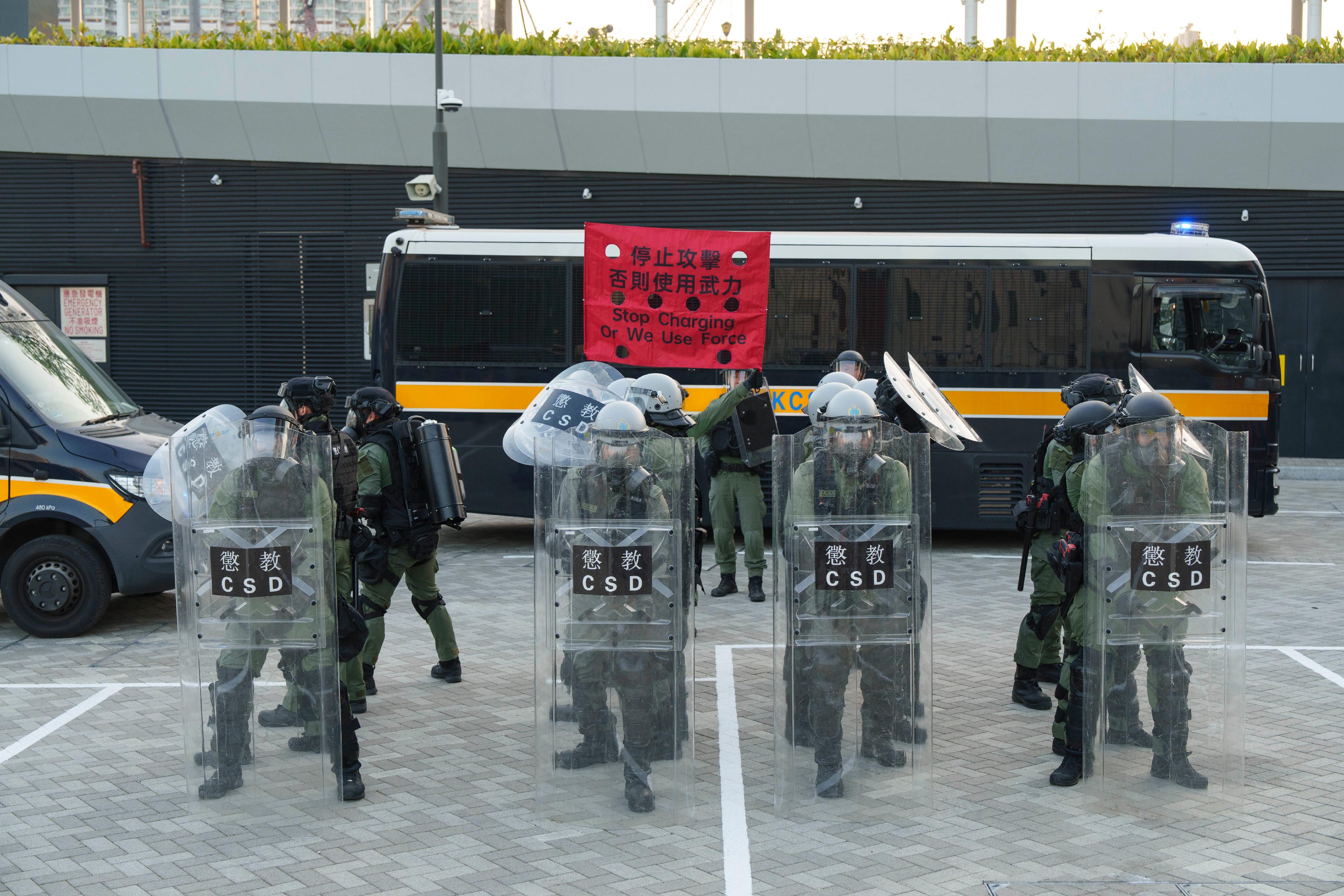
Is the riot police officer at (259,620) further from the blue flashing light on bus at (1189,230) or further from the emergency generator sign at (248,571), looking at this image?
the blue flashing light on bus at (1189,230)

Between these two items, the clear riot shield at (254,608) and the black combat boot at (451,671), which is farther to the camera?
the black combat boot at (451,671)

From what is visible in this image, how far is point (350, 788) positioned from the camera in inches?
231

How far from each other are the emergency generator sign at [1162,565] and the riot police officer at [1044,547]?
106cm

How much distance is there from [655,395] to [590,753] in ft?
8.98

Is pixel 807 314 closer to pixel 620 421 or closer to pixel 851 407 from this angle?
pixel 851 407

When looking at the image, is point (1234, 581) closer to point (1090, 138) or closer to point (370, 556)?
point (370, 556)

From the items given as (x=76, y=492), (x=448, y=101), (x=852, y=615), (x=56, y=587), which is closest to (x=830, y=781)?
(x=852, y=615)

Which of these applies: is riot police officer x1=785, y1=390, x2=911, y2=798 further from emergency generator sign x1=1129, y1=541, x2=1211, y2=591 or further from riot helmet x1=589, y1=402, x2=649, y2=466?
emergency generator sign x1=1129, y1=541, x2=1211, y2=591

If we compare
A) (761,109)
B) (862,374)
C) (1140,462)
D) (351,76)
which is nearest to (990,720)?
(1140,462)

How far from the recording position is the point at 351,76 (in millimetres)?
19078

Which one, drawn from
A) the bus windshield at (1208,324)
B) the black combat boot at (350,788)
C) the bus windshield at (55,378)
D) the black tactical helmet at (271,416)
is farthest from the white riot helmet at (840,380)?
the bus windshield at (1208,324)

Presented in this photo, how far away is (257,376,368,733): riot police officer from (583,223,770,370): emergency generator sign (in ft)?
15.1

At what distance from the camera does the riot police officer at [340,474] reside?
6445mm

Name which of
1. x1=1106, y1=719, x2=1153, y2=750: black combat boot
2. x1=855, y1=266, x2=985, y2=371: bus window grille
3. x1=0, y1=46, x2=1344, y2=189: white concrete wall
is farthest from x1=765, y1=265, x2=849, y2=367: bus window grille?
x1=1106, y1=719, x2=1153, y2=750: black combat boot
